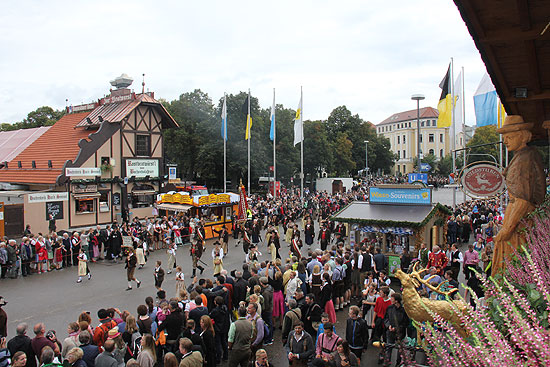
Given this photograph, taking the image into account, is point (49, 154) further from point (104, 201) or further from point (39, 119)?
point (39, 119)


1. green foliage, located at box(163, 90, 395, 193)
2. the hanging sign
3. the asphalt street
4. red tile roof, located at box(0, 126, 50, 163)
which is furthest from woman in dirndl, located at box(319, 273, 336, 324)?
red tile roof, located at box(0, 126, 50, 163)

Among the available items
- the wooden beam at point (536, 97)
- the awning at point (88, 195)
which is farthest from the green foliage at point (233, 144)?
the wooden beam at point (536, 97)

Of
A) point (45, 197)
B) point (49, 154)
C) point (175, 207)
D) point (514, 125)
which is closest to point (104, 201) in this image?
point (49, 154)

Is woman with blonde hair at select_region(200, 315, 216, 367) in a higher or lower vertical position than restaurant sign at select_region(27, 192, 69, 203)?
lower

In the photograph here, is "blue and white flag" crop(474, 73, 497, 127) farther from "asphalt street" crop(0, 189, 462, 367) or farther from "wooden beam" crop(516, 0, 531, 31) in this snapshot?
"wooden beam" crop(516, 0, 531, 31)

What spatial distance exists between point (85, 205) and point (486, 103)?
2239 centimetres

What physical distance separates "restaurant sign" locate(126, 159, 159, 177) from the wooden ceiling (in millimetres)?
25020

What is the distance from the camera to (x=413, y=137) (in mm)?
110125

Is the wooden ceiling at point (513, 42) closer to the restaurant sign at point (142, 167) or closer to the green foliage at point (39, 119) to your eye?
the restaurant sign at point (142, 167)

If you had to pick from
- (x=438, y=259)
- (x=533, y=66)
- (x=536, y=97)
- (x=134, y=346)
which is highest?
(x=533, y=66)

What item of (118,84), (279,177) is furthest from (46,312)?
(279,177)

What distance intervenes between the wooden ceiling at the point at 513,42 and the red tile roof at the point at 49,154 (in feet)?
81.7

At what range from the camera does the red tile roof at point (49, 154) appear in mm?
26734

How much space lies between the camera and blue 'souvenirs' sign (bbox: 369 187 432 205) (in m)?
15.1
